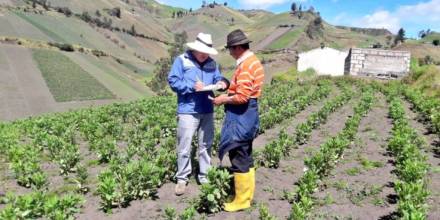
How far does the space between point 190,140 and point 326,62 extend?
5499 cm

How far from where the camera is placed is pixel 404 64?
149ft

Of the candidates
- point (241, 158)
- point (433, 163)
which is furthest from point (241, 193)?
point (433, 163)

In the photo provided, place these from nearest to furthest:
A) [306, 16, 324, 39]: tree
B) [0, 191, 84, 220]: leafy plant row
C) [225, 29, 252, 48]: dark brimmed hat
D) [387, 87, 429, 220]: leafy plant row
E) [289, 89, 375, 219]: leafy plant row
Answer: [0, 191, 84, 220]: leafy plant row
[387, 87, 429, 220]: leafy plant row
[289, 89, 375, 219]: leafy plant row
[225, 29, 252, 48]: dark brimmed hat
[306, 16, 324, 39]: tree

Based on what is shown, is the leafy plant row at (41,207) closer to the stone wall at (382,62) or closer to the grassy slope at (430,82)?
the grassy slope at (430,82)

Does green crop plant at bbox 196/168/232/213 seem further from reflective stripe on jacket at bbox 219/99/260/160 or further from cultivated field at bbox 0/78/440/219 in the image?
reflective stripe on jacket at bbox 219/99/260/160

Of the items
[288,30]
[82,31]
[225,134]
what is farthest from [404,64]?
[288,30]

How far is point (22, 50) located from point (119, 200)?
58187 millimetres

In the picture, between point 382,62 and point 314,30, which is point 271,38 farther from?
point 382,62

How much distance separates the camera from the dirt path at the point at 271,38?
14288cm

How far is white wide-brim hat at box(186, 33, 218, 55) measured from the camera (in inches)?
300

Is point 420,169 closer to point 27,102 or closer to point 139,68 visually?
point 27,102

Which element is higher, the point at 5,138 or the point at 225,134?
the point at 225,134

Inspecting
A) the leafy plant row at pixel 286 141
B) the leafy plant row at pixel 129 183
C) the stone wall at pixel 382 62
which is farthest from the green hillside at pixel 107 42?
the leafy plant row at pixel 129 183

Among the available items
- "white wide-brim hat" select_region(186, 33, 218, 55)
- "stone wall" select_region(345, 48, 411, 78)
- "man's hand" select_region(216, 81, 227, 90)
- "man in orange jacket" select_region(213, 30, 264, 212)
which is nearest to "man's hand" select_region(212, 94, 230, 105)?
"man in orange jacket" select_region(213, 30, 264, 212)
